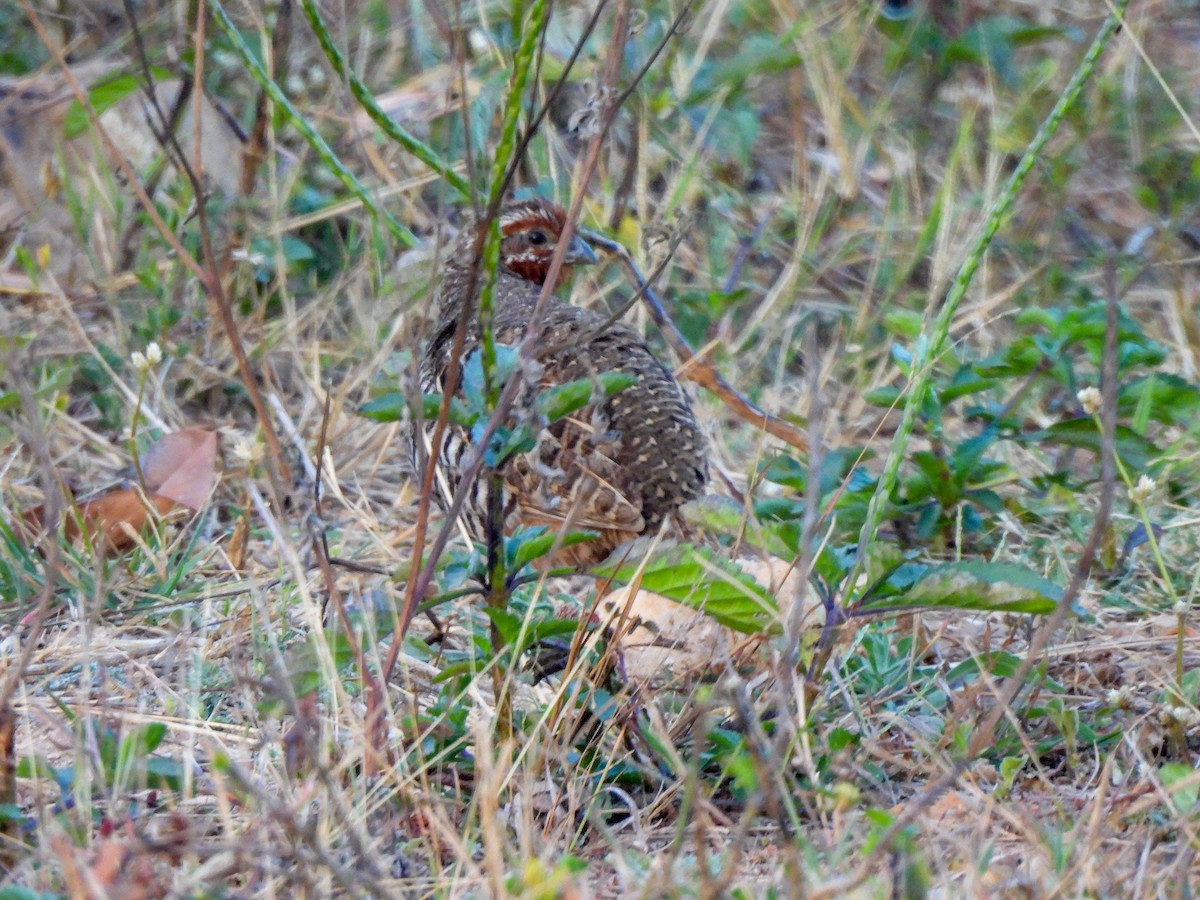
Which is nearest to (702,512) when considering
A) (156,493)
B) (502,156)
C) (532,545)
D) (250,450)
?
(532,545)

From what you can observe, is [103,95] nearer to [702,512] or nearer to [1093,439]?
[702,512]

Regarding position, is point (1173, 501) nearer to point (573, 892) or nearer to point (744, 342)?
point (744, 342)

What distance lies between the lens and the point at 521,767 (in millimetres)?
2475

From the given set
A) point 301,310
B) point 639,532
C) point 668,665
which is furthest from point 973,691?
point 301,310

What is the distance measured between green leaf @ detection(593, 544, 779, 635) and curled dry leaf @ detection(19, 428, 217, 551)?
1.65 metres

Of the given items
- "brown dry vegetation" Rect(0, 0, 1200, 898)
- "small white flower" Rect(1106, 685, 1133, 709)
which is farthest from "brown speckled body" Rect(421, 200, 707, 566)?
"small white flower" Rect(1106, 685, 1133, 709)

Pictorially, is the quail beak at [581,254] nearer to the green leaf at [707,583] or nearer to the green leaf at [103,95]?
the green leaf at [103,95]

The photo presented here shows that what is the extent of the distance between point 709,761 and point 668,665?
38 cm

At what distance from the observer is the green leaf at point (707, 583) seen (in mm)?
2348

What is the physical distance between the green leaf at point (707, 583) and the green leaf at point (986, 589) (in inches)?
10.1

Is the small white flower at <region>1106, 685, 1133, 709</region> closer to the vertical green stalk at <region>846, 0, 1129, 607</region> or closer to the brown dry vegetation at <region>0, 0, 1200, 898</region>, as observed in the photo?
the brown dry vegetation at <region>0, 0, 1200, 898</region>

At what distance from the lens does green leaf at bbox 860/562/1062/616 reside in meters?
2.27

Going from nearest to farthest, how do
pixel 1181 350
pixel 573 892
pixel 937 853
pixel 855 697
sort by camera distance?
pixel 573 892 → pixel 937 853 → pixel 855 697 → pixel 1181 350

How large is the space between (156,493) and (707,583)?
6.30 ft
